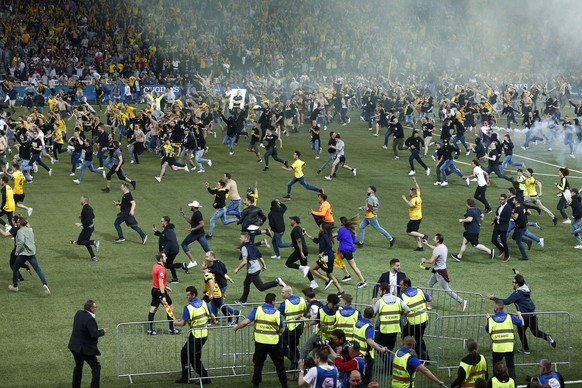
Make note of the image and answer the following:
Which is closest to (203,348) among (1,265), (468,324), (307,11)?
(468,324)

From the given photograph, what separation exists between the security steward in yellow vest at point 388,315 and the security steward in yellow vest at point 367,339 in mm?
887

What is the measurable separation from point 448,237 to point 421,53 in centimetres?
4367

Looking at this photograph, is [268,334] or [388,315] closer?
[268,334]

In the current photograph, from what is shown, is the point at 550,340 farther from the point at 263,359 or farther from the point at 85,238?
the point at 85,238

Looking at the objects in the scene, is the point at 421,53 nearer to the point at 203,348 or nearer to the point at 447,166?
the point at 447,166

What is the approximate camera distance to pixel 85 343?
16.6 m

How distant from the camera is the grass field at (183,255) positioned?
63.9 ft

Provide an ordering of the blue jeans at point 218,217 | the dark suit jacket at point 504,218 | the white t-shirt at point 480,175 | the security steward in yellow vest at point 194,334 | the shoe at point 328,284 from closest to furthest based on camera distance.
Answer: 1. the security steward in yellow vest at point 194,334
2. the shoe at point 328,284
3. the dark suit jacket at point 504,218
4. the blue jeans at point 218,217
5. the white t-shirt at point 480,175

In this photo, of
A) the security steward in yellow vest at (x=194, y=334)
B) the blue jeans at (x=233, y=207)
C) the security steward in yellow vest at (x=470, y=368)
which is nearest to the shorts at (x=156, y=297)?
the security steward in yellow vest at (x=194, y=334)

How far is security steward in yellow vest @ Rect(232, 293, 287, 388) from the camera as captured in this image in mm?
16734

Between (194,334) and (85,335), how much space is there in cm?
190

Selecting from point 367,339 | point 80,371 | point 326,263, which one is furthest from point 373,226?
point 80,371

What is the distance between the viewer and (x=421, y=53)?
70500 mm

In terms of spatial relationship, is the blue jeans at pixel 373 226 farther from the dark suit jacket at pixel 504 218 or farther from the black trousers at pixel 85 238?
the black trousers at pixel 85 238
